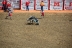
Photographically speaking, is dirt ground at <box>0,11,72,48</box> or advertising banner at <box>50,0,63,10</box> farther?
advertising banner at <box>50,0,63,10</box>

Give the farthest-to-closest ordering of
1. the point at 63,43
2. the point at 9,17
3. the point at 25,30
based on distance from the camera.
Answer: the point at 9,17 → the point at 25,30 → the point at 63,43

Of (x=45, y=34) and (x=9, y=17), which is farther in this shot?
(x=9, y=17)

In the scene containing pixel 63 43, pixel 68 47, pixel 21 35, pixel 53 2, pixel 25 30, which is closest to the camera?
pixel 68 47

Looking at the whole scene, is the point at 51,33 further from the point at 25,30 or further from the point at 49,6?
the point at 49,6

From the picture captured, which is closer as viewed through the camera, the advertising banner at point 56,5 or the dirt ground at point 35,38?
the dirt ground at point 35,38

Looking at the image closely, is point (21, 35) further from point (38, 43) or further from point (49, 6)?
point (49, 6)

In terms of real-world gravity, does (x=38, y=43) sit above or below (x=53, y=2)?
below

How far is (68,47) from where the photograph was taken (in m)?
4.11

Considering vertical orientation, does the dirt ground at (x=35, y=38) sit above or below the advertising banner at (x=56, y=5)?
below

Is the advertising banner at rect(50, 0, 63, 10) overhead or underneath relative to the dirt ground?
overhead

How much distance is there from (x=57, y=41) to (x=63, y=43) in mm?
290

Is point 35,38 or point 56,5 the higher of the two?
point 56,5

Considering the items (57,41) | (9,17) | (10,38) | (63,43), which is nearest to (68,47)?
(63,43)

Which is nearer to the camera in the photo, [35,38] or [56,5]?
[35,38]
